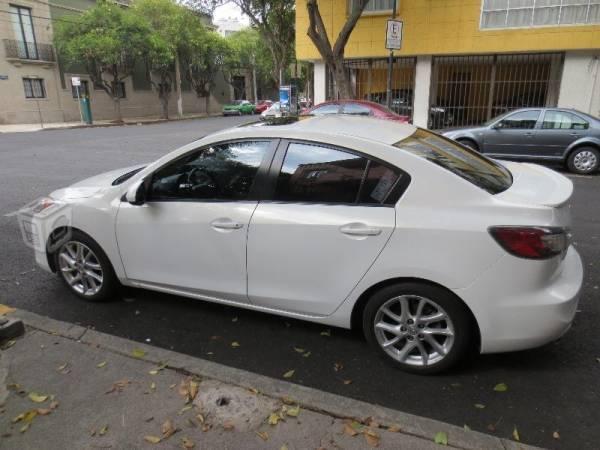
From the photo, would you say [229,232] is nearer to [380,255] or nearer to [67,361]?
[380,255]

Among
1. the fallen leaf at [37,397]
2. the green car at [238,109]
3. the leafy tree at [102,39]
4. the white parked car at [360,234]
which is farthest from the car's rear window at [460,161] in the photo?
the green car at [238,109]

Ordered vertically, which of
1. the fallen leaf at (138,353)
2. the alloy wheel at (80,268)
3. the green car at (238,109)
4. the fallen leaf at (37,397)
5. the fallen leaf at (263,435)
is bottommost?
the green car at (238,109)

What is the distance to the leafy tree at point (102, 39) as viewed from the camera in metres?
29.1

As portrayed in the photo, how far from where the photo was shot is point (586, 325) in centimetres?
363

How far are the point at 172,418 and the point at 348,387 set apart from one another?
41.8 inches

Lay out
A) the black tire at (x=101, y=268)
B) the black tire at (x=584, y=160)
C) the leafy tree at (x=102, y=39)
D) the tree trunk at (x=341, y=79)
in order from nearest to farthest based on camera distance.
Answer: the black tire at (x=101, y=268) → the black tire at (x=584, y=160) → the tree trunk at (x=341, y=79) → the leafy tree at (x=102, y=39)

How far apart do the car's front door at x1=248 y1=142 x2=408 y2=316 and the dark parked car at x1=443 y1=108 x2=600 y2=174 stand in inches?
341

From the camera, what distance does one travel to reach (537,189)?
10.3 ft

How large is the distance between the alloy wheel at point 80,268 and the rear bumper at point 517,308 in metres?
2.96

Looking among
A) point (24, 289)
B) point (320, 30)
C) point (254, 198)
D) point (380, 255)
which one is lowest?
point (24, 289)

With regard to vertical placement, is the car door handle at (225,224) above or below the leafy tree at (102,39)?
below

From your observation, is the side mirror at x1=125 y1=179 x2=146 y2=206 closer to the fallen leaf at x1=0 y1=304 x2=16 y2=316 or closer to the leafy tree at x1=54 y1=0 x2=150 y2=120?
the fallen leaf at x1=0 y1=304 x2=16 y2=316

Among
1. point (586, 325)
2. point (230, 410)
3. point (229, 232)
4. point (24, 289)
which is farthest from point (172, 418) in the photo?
point (586, 325)

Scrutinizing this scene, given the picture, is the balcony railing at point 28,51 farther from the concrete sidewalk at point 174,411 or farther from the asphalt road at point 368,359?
the concrete sidewalk at point 174,411
